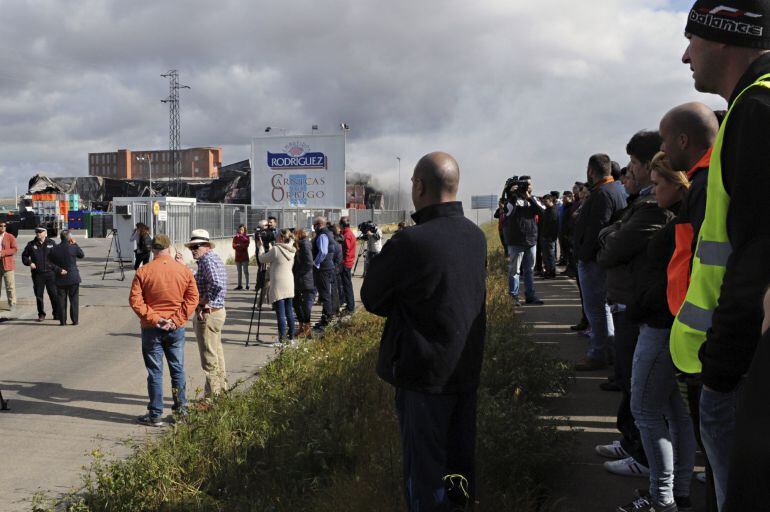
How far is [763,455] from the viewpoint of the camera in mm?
897

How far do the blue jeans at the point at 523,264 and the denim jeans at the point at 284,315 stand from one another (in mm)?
3838

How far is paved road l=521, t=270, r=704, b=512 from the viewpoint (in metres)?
3.82

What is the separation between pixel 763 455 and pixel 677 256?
5.27 ft

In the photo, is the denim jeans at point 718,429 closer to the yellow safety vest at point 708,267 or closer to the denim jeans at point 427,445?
the yellow safety vest at point 708,267

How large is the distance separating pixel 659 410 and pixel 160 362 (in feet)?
17.6

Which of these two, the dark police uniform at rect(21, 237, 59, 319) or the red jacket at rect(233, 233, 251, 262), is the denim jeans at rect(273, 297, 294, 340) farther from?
the red jacket at rect(233, 233, 251, 262)

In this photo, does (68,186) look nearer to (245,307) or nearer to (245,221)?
(245,221)

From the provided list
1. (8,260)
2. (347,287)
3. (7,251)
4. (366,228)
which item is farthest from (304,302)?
(8,260)

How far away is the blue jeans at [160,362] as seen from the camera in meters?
6.84


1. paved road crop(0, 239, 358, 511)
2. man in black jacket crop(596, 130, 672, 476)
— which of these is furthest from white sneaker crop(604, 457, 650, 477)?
paved road crop(0, 239, 358, 511)

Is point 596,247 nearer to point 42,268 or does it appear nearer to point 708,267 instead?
point 708,267

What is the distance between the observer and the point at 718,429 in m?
1.97

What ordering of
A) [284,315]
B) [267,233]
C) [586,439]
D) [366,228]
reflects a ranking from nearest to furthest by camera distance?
[586,439] < [284,315] < [366,228] < [267,233]

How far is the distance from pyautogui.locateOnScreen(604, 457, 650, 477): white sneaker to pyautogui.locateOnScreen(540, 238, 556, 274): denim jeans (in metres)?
11.6
